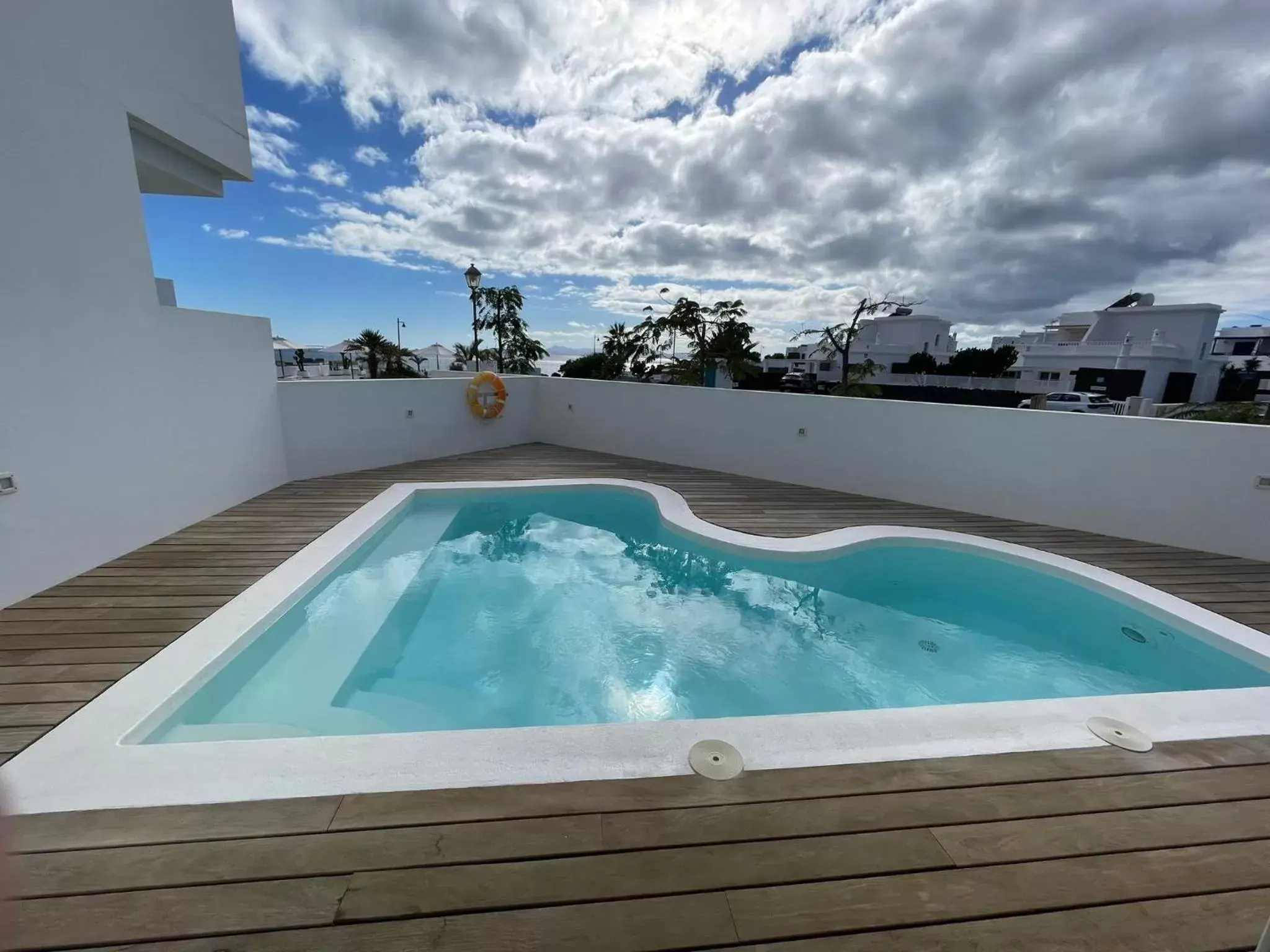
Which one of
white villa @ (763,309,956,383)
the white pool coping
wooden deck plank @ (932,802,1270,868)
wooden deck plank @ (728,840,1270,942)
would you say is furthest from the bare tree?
white villa @ (763,309,956,383)

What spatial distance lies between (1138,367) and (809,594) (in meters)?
36.3

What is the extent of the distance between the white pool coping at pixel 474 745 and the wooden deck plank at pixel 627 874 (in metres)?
0.32

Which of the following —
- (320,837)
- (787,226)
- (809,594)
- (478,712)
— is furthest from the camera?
(787,226)

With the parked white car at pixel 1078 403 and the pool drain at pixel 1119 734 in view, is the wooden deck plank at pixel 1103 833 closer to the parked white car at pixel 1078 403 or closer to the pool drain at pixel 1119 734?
the pool drain at pixel 1119 734

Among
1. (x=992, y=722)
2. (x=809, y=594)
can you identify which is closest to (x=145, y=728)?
(x=992, y=722)

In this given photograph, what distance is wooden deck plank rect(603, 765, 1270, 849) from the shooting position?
1.47m

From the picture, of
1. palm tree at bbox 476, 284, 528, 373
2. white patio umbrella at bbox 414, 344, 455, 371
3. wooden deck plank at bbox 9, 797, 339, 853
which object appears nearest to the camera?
wooden deck plank at bbox 9, 797, 339, 853

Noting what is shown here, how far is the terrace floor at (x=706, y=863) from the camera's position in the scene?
3.93 feet

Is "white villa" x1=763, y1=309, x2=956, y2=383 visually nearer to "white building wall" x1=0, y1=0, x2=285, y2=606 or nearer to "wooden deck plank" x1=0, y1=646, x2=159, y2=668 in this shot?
"white building wall" x1=0, y1=0, x2=285, y2=606

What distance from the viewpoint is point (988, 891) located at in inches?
51.9

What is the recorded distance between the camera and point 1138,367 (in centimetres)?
2789

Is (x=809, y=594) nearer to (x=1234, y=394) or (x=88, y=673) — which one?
(x=88, y=673)

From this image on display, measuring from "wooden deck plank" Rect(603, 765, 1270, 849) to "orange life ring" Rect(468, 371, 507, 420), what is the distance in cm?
663

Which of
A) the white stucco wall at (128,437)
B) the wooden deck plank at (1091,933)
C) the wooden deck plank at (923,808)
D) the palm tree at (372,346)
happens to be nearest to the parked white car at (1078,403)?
the wooden deck plank at (923,808)
